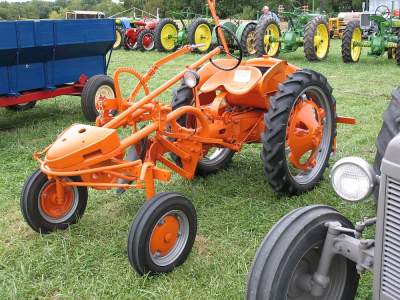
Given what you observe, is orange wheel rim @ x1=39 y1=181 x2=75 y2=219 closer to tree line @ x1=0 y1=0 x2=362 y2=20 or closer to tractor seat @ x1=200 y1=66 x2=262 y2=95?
tractor seat @ x1=200 y1=66 x2=262 y2=95

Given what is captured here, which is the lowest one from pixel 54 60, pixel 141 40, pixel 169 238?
pixel 169 238

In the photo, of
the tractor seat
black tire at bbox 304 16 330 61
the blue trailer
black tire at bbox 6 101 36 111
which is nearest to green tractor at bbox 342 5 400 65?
black tire at bbox 304 16 330 61

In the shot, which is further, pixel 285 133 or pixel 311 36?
pixel 311 36

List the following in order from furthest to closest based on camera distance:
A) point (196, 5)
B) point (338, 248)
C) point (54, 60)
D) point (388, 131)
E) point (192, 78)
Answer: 1. point (196, 5)
2. point (54, 60)
3. point (192, 78)
4. point (388, 131)
5. point (338, 248)

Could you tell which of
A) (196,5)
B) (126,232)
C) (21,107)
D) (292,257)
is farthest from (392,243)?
(196,5)

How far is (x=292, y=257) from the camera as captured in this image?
2059 millimetres

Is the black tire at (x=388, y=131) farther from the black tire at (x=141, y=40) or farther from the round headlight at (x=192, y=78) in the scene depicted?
the black tire at (x=141, y=40)

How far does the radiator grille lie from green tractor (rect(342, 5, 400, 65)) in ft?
36.8

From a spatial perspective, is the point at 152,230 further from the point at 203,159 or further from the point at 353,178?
the point at 203,159

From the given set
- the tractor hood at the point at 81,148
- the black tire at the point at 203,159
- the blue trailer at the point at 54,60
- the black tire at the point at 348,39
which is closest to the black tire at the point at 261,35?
the black tire at the point at 348,39

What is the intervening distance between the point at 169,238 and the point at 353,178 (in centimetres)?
142

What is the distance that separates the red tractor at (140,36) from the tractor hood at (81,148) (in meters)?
14.3

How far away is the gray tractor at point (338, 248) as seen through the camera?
1.79m

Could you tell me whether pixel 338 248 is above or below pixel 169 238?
above
